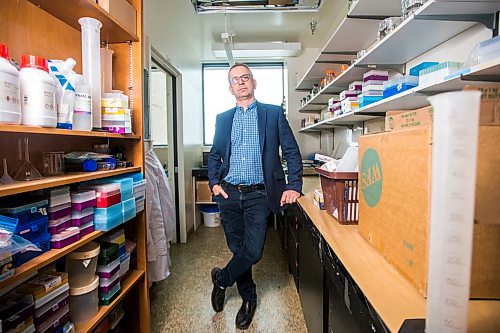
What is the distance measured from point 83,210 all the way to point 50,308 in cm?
35

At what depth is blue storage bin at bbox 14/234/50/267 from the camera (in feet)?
2.76

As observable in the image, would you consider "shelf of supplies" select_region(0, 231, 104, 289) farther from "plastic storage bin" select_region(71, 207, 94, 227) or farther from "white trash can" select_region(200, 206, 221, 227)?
"white trash can" select_region(200, 206, 221, 227)

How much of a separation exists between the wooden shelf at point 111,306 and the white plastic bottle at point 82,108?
30.8 inches

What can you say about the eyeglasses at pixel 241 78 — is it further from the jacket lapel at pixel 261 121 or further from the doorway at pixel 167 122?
the doorway at pixel 167 122

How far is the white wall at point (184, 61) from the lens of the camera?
8.16 ft

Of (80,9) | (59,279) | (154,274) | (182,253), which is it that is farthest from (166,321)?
(80,9)

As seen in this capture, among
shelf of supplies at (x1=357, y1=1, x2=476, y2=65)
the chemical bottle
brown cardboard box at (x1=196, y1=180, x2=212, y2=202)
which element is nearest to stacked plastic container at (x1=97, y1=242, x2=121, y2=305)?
the chemical bottle

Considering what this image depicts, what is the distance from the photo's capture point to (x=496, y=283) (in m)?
0.64

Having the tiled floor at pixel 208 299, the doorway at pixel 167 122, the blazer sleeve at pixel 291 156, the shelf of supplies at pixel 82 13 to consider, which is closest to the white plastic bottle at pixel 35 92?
the shelf of supplies at pixel 82 13

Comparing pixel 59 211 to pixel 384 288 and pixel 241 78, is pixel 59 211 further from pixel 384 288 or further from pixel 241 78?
pixel 241 78

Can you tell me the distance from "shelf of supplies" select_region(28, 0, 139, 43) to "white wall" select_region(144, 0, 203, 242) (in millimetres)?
931

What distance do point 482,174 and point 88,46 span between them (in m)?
1.43

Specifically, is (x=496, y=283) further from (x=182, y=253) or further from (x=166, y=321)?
(x=182, y=253)

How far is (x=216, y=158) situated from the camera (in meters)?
1.95
